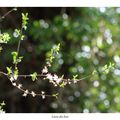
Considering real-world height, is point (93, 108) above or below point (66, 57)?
below

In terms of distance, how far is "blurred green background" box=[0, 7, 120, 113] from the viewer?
4.98 meters

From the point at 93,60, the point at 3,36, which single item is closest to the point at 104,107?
the point at 93,60

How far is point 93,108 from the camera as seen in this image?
205 inches

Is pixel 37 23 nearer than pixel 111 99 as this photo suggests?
Yes

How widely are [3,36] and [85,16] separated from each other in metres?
3.37

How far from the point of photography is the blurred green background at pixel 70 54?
4980mm

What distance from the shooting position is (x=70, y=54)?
5102mm
